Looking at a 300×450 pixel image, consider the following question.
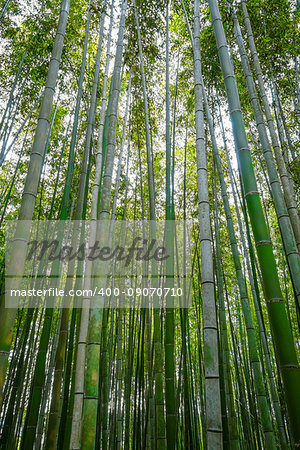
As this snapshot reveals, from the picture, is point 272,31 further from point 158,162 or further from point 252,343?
point 252,343

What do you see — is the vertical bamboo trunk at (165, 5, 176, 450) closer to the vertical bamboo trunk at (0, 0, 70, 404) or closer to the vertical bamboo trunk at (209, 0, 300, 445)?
the vertical bamboo trunk at (209, 0, 300, 445)

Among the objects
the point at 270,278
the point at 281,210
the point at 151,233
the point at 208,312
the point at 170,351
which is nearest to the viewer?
the point at 270,278

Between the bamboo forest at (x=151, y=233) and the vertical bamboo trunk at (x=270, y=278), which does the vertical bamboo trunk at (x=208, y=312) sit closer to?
the bamboo forest at (x=151, y=233)

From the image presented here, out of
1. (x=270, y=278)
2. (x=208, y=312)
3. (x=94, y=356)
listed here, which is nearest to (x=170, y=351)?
(x=208, y=312)

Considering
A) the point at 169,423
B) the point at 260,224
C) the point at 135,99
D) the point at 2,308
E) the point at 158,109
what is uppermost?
the point at 158,109

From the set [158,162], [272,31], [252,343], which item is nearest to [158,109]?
[158,162]

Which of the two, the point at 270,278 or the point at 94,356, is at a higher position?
the point at 270,278

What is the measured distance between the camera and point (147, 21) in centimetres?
388

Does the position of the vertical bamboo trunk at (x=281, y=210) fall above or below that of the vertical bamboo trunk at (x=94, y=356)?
above

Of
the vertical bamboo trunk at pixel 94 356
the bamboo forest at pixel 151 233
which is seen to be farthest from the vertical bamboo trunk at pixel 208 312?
the vertical bamboo trunk at pixel 94 356

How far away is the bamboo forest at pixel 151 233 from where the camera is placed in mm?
1373

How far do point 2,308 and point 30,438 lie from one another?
108 centimetres

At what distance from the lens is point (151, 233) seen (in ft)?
9.09

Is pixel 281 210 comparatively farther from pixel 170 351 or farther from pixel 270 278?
pixel 170 351
